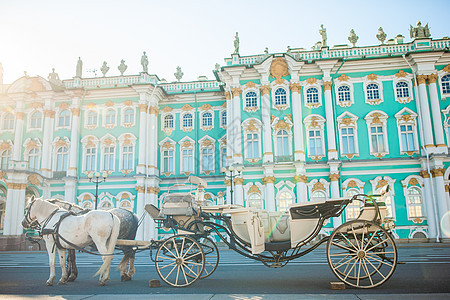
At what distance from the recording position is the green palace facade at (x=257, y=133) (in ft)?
89.1

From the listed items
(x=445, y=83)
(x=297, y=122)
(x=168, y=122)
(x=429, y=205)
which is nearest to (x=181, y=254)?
(x=297, y=122)

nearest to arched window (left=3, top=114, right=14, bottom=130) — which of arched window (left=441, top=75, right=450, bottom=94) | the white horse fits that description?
the white horse

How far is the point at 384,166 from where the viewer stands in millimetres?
27297

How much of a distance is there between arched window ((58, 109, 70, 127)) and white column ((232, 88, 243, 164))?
15.1m

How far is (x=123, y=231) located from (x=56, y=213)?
1720mm

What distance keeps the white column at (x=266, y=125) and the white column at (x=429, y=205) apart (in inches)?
429

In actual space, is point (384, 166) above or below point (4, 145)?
below

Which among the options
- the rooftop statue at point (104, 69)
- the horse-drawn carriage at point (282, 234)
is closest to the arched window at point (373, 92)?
the horse-drawn carriage at point (282, 234)

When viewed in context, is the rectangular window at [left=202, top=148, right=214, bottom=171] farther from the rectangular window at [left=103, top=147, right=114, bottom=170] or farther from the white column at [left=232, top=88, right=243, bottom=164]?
the rectangular window at [left=103, top=147, right=114, bottom=170]

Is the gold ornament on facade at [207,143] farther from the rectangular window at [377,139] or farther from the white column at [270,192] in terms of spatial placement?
the rectangular window at [377,139]

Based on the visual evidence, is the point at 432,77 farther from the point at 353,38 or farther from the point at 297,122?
the point at 297,122

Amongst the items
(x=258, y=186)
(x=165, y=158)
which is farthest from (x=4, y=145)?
(x=258, y=186)

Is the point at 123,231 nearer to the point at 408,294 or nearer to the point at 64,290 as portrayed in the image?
the point at 64,290

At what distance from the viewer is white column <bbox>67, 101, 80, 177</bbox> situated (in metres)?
31.5
